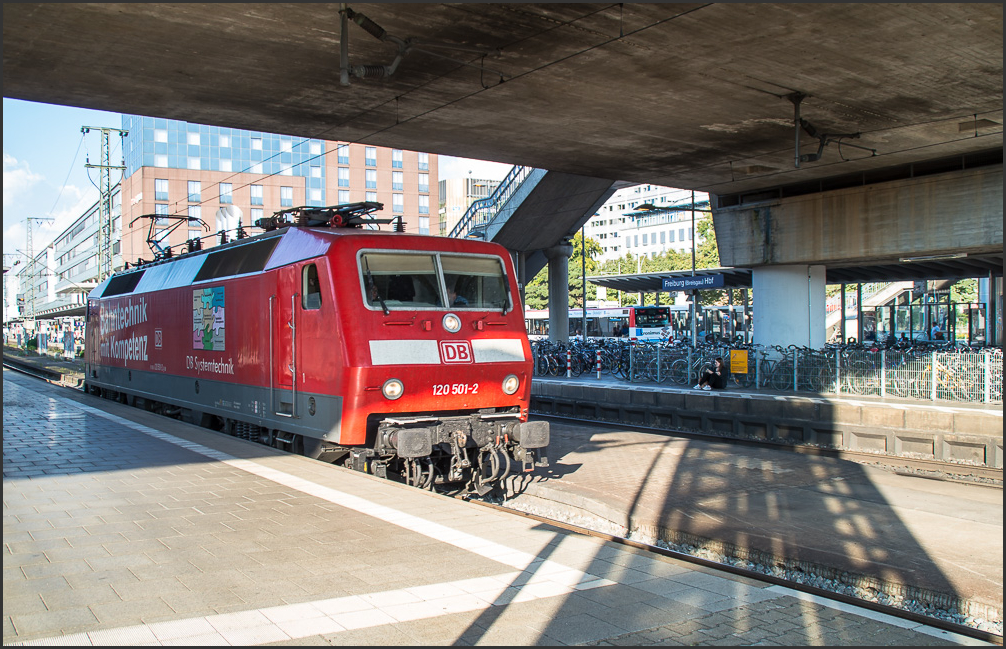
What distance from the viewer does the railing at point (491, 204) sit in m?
27.7

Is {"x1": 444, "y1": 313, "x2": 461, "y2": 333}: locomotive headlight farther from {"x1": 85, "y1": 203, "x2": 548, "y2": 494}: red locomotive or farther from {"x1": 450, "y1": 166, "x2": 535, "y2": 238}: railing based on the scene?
{"x1": 450, "y1": 166, "x2": 535, "y2": 238}: railing

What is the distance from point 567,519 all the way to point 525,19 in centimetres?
679

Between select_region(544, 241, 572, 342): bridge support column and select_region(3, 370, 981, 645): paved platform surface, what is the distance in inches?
942

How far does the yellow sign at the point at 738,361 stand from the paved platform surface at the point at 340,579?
45.5 ft

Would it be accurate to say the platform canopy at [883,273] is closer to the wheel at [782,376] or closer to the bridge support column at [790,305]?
the bridge support column at [790,305]

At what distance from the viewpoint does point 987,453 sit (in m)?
13.6

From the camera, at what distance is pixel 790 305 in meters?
23.3

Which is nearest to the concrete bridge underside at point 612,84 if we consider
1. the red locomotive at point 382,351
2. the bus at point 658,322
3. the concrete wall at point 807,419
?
the red locomotive at point 382,351

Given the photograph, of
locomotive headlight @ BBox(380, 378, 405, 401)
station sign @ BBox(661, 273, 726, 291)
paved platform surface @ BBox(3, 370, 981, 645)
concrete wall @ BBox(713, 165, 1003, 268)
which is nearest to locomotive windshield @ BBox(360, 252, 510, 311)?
locomotive headlight @ BBox(380, 378, 405, 401)

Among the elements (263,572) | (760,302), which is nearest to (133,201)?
(760,302)

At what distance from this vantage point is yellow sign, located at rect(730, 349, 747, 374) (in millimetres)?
21000

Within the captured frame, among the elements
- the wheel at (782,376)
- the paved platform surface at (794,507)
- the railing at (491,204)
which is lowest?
the paved platform surface at (794,507)

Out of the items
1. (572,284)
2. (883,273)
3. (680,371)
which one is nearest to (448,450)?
(680,371)

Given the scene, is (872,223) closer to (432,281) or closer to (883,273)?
(883,273)
